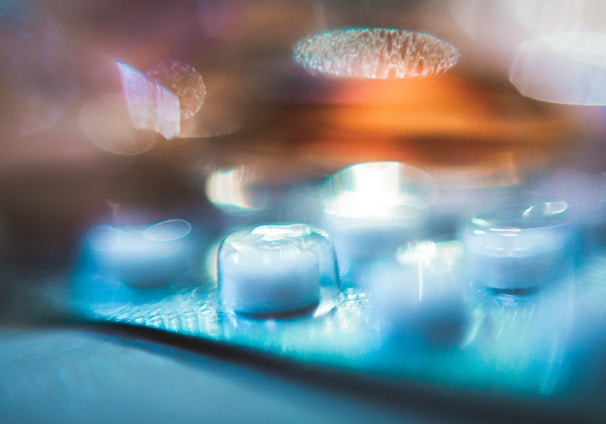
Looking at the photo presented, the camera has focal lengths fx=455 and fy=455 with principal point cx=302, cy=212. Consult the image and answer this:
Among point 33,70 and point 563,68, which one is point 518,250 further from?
point 33,70

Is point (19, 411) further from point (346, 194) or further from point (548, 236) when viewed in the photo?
point (346, 194)

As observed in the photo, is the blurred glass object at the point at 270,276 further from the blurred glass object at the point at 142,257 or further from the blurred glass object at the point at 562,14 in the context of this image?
the blurred glass object at the point at 562,14

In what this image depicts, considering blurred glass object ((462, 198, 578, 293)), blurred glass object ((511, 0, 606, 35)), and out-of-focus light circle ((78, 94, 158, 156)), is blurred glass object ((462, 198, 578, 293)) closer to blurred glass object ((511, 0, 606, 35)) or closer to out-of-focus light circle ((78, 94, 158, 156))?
blurred glass object ((511, 0, 606, 35))

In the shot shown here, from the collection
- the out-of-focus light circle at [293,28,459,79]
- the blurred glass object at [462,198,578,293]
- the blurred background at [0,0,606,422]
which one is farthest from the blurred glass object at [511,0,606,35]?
the blurred glass object at [462,198,578,293]

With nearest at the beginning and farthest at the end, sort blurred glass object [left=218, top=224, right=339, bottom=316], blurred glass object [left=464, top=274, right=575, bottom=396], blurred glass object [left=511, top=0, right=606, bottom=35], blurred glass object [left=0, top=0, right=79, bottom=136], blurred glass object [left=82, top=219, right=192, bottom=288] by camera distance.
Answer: blurred glass object [left=464, top=274, right=575, bottom=396] → blurred glass object [left=218, top=224, right=339, bottom=316] → blurred glass object [left=82, top=219, right=192, bottom=288] → blurred glass object [left=511, top=0, right=606, bottom=35] → blurred glass object [left=0, top=0, right=79, bottom=136]

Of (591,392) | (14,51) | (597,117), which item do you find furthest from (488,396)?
(14,51)

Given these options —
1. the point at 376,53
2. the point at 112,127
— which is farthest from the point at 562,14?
the point at 112,127

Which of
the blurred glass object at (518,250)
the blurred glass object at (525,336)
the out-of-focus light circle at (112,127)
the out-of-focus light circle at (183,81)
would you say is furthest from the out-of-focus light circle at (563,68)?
the out-of-focus light circle at (112,127)
